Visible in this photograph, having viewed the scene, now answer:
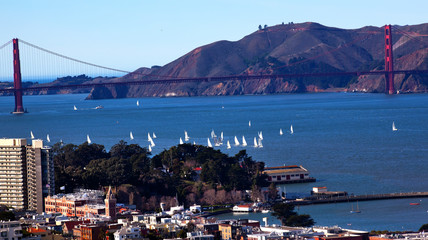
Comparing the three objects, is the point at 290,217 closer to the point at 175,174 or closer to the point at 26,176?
the point at 26,176

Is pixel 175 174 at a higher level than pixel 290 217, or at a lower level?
higher

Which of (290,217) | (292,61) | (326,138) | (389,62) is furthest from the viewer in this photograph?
(292,61)

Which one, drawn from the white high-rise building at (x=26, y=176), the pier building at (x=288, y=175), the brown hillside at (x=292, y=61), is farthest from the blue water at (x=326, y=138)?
the brown hillside at (x=292, y=61)

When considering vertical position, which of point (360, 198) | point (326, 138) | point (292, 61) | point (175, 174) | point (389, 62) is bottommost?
point (360, 198)

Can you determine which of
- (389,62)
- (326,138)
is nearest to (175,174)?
(326,138)

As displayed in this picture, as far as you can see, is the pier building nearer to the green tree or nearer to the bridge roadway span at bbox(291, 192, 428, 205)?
the bridge roadway span at bbox(291, 192, 428, 205)

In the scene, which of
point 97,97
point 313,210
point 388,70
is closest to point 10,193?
point 313,210

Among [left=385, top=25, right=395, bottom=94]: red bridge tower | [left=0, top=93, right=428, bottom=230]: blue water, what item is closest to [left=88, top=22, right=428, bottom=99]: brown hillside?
[left=385, top=25, right=395, bottom=94]: red bridge tower
